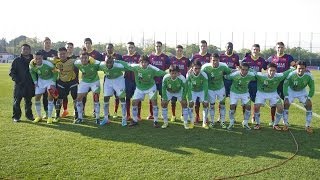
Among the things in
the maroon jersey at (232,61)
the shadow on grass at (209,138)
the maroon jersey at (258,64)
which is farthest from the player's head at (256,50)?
the shadow on grass at (209,138)

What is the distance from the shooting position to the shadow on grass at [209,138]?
21.7ft

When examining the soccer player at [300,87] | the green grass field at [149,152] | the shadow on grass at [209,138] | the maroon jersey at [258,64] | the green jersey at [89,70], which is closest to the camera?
the green grass field at [149,152]

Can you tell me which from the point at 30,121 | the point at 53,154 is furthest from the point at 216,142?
the point at 30,121

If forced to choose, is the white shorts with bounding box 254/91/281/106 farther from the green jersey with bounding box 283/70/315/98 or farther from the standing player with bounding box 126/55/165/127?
the standing player with bounding box 126/55/165/127

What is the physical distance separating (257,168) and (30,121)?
614cm

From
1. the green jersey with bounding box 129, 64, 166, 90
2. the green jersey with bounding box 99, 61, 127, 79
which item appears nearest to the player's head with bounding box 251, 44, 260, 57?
the green jersey with bounding box 129, 64, 166, 90

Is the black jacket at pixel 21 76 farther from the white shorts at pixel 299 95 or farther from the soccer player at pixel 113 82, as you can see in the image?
the white shorts at pixel 299 95

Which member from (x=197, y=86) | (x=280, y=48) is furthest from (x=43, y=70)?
(x=280, y=48)

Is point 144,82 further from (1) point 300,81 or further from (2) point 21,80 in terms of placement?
(1) point 300,81

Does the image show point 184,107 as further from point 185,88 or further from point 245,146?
point 245,146

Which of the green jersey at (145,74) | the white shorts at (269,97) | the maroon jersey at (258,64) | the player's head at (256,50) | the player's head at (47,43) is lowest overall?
the white shorts at (269,97)

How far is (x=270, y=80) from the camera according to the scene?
841 centimetres

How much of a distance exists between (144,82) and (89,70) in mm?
1470

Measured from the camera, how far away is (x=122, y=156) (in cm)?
612
